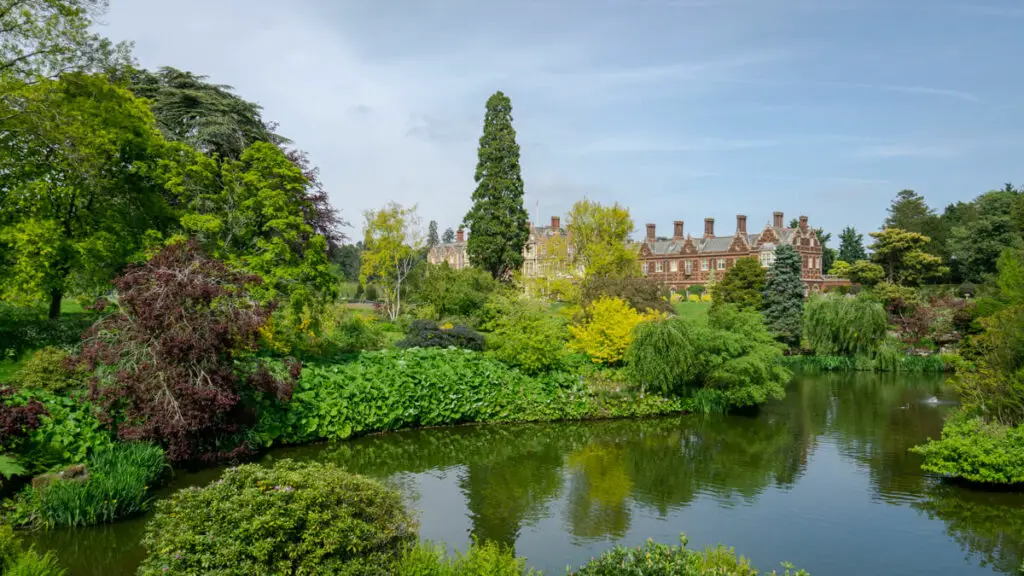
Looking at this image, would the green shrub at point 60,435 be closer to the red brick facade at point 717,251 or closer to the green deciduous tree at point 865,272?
the green deciduous tree at point 865,272

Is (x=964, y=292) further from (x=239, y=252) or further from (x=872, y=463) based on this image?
(x=239, y=252)

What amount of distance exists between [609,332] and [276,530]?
14715mm

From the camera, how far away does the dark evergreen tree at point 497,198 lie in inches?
1610

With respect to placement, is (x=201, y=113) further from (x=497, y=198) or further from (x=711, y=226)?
(x=711, y=226)

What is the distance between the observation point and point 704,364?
63.9 feet

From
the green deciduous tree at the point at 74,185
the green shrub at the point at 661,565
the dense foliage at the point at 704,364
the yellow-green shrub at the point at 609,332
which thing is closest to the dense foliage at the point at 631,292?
the yellow-green shrub at the point at 609,332

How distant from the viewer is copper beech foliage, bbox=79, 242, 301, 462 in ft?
38.9

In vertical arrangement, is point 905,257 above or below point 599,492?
above

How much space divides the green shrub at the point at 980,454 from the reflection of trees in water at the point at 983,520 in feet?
1.17

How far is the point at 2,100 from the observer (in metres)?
13.4

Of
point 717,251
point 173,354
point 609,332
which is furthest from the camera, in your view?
point 717,251

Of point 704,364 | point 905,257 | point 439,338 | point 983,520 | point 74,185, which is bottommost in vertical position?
point 983,520

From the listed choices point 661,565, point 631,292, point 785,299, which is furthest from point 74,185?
point 785,299

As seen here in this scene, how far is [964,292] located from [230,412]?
5551 cm
